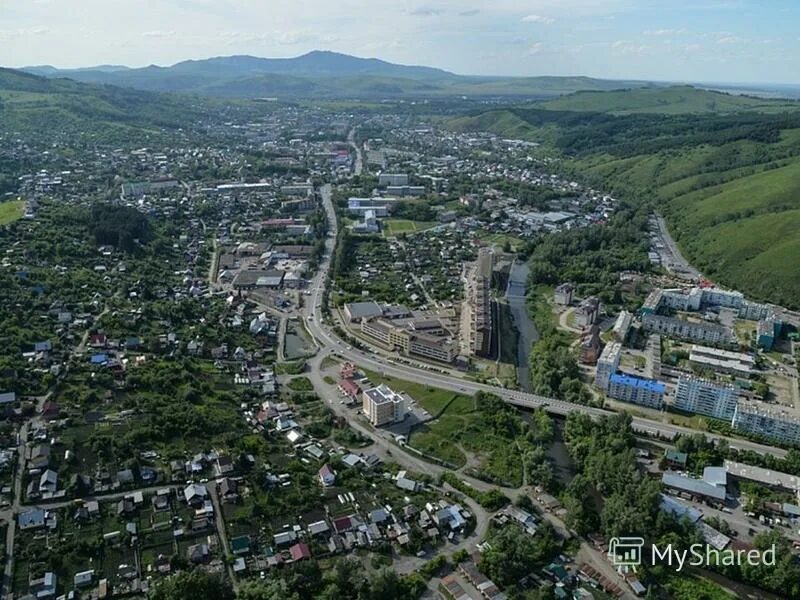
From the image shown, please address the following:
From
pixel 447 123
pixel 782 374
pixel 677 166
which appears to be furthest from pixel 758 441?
pixel 447 123

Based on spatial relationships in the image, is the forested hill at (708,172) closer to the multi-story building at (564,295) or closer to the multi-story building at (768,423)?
the multi-story building at (564,295)

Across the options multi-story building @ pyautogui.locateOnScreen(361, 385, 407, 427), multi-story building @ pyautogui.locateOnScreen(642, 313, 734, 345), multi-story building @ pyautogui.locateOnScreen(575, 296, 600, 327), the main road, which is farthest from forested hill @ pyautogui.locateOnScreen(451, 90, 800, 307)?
multi-story building @ pyautogui.locateOnScreen(361, 385, 407, 427)

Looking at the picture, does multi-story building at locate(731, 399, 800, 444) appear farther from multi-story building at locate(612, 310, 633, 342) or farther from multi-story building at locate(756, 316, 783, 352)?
multi-story building at locate(756, 316, 783, 352)

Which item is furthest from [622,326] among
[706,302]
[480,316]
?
[706,302]

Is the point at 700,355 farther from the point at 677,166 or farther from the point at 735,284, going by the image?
the point at 677,166

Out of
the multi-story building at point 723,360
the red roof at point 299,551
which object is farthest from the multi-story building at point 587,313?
the red roof at point 299,551

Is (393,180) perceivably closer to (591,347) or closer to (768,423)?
(591,347)

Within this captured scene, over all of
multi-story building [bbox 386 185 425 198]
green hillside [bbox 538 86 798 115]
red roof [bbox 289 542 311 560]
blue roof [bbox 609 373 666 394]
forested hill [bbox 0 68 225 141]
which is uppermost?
green hillside [bbox 538 86 798 115]
